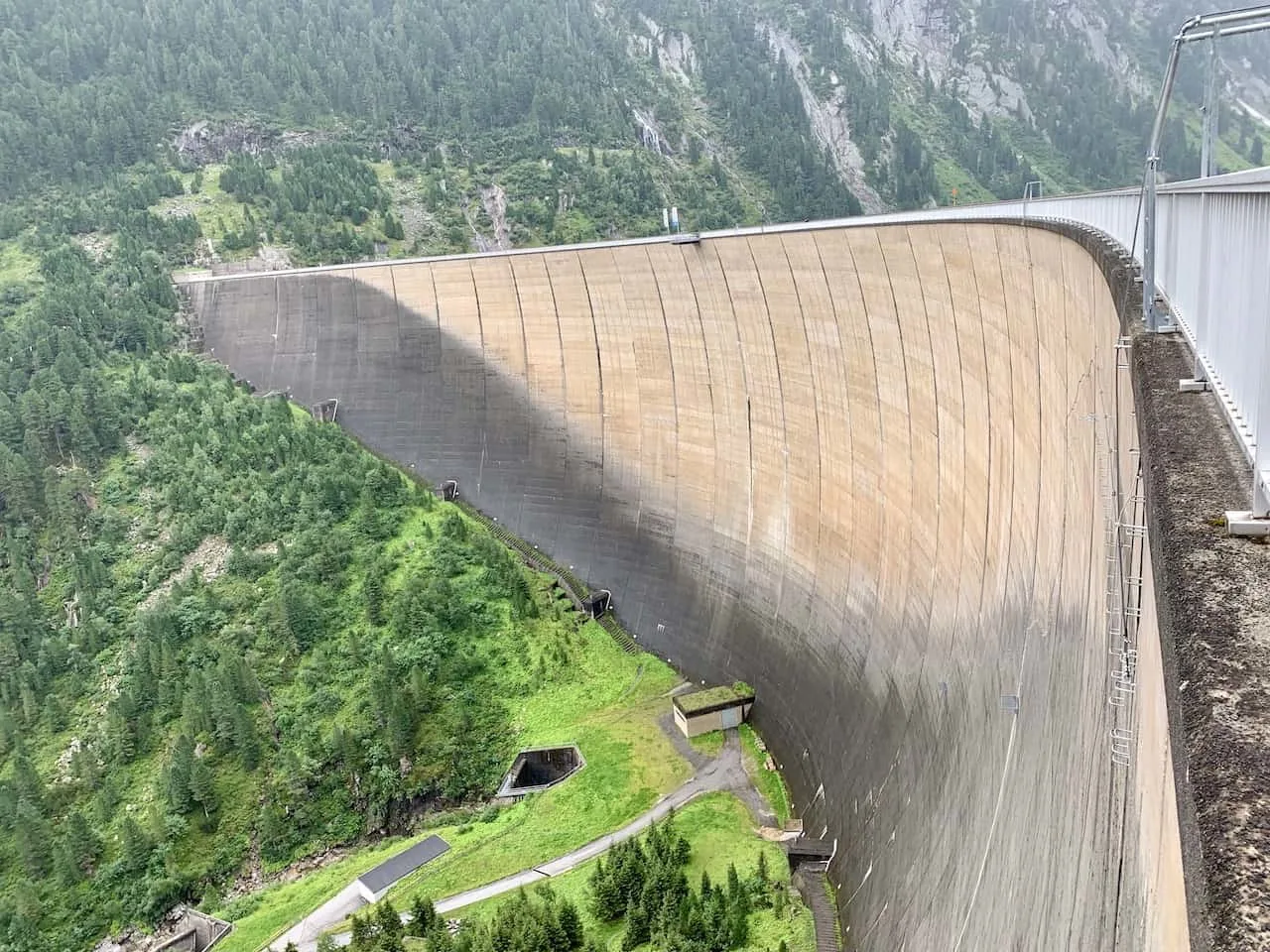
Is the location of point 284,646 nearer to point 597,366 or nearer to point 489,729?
point 489,729

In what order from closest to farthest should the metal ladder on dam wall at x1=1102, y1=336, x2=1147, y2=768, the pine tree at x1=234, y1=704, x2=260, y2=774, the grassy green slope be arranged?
the metal ladder on dam wall at x1=1102, y1=336, x2=1147, y2=768 < the grassy green slope < the pine tree at x1=234, y1=704, x2=260, y2=774

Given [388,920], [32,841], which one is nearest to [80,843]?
[32,841]

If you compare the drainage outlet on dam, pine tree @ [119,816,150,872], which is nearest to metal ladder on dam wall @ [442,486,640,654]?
the drainage outlet on dam

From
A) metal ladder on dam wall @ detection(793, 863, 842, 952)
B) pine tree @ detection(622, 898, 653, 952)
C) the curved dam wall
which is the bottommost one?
pine tree @ detection(622, 898, 653, 952)

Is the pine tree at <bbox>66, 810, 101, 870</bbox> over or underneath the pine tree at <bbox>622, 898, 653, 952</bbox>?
underneath


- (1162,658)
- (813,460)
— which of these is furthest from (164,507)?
(1162,658)

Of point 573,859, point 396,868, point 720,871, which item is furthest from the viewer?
point 396,868

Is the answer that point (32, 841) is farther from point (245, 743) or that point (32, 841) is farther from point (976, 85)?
point (976, 85)

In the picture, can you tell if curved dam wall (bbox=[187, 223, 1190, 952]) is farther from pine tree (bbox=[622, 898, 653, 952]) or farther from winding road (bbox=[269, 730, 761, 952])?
pine tree (bbox=[622, 898, 653, 952])

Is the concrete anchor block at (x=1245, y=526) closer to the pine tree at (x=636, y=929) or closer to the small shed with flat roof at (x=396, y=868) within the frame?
the pine tree at (x=636, y=929)
